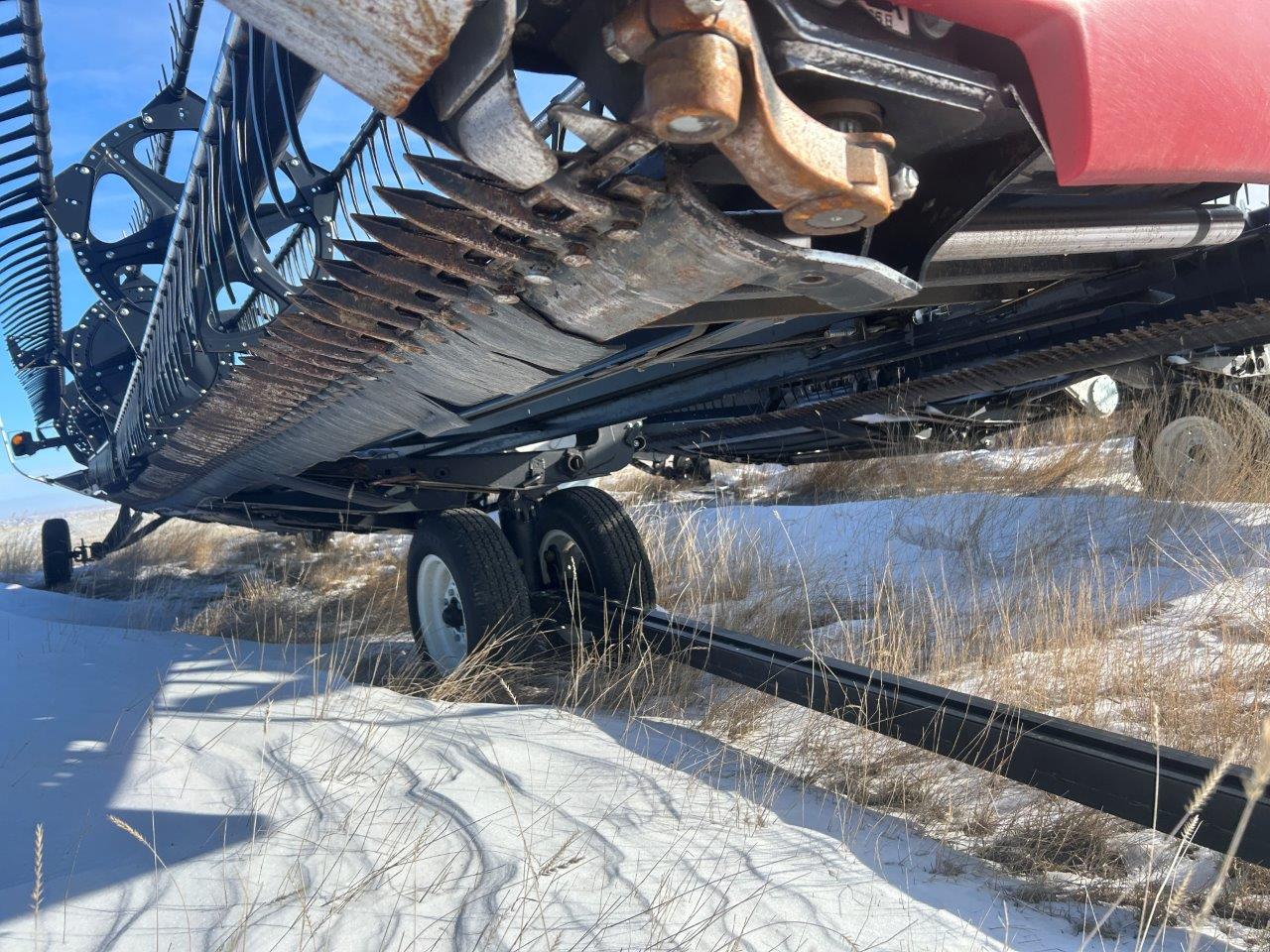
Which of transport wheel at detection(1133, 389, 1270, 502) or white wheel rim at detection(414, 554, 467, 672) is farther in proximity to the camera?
transport wheel at detection(1133, 389, 1270, 502)

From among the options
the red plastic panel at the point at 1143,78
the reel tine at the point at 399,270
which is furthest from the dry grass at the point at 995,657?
the reel tine at the point at 399,270

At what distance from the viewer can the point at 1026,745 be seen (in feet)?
6.76

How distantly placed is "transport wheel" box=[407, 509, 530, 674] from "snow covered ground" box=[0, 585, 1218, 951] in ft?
2.22

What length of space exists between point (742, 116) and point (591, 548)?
120 inches

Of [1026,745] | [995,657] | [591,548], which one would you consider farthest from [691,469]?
[1026,745]

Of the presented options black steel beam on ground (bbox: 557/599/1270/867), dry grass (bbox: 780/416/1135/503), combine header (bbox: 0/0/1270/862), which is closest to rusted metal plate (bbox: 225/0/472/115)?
combine header (bbox: 0/0/1270/862)

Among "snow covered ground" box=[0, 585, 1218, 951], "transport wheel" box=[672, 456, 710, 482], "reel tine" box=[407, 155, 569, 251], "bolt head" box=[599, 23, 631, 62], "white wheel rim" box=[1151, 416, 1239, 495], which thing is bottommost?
"snow covered ground" box=[0, 585, 1218, 951]

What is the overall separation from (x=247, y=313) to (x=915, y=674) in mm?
5154

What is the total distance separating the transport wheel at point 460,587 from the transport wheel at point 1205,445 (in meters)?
3.38

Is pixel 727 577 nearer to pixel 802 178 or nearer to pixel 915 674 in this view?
pixel 915 674

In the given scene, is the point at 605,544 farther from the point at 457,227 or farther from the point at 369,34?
the point at 369,34

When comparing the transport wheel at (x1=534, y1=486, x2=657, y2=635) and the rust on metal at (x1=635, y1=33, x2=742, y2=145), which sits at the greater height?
the rust on metal at (x1=635, y1=33, x2=742, y2=145)

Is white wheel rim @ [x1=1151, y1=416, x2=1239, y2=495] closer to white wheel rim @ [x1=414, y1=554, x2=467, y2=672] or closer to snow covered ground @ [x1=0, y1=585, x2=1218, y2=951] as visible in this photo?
snow covered ground @ [x1=0, y1=585, x2=1218, y2=951]

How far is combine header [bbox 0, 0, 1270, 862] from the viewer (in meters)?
1.17
